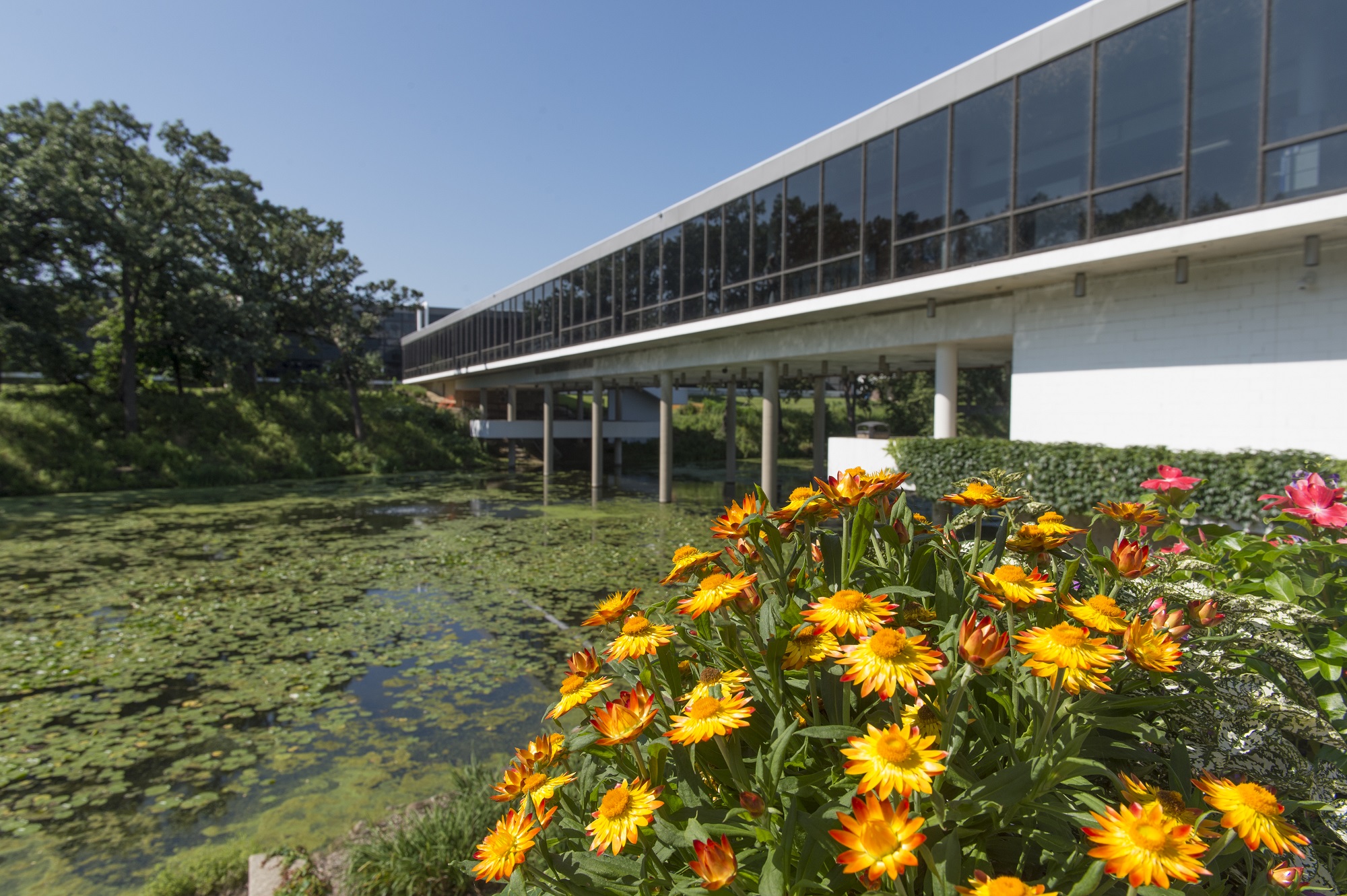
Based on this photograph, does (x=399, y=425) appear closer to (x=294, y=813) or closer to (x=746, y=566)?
(x=294, y=813)

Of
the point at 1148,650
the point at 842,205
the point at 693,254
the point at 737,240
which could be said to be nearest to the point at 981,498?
the point at 1148,650

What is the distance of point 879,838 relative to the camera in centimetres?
106

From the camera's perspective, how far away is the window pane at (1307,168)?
6812 millimetres

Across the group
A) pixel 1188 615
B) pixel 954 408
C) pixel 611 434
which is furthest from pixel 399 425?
pixel 1188 615

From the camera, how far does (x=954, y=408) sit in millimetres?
11562

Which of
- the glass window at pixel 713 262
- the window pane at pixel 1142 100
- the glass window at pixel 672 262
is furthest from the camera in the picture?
the glass window at pixel 672 262

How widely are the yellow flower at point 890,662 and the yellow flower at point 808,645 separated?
8cm

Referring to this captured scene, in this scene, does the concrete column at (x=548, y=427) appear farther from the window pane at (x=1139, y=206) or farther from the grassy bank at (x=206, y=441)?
the window pane at (x=1139, y=206)

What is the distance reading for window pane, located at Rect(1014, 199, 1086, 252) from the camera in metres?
8.88

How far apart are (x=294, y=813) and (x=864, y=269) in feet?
35.4

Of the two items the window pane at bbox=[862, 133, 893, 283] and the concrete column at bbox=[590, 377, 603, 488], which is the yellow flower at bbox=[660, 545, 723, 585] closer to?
the window pane at bbox=[862, 133, 893, 283]

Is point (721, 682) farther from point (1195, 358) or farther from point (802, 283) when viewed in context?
point (802, 283)

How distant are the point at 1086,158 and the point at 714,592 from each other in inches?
383

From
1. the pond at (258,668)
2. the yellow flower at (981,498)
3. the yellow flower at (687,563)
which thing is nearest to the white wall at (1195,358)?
the pond at (258,668)
